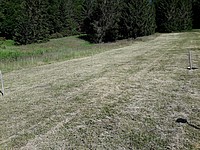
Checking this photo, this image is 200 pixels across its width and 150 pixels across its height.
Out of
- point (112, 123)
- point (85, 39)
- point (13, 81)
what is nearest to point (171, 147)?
point (112, 123)

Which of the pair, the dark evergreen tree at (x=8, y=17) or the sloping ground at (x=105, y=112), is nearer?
the sloping ground at (x=105, y=112)

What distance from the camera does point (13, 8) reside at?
65500mm

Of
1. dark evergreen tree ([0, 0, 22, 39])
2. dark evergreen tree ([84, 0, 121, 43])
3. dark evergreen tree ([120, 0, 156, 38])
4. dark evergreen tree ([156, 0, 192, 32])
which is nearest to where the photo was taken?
dark evergreen tree ([120, 0, 156, 38])

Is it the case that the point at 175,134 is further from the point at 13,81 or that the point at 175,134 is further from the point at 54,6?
the point at 54,6

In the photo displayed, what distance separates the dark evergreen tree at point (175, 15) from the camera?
56.4 meters

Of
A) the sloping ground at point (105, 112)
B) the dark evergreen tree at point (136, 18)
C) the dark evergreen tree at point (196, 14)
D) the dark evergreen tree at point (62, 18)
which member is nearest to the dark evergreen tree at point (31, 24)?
the dark evergreen tree at point (62, 18)

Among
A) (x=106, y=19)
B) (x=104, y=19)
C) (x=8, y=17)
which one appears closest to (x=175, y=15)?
(x=106, y=19)

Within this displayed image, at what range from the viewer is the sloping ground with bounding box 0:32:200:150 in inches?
235

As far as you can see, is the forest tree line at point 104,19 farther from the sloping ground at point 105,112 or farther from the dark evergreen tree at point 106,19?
the sloping ground at point 105,112

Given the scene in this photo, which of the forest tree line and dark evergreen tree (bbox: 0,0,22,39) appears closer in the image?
the forest tree line

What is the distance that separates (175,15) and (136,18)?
11.5 meters

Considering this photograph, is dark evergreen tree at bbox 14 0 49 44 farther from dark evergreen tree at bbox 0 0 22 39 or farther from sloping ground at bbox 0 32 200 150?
sloping ground at bbox 0 32 200 150

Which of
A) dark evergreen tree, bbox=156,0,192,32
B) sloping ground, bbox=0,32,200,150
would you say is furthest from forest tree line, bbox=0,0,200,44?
sloping ground, bbox=0,32,200,150

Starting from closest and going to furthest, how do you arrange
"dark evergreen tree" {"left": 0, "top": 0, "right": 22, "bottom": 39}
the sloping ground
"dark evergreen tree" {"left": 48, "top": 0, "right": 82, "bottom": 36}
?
1. the sloping ground
2. "dark evergreen tree" {"left": 0, "top": 0, "right": 22, "bottom": 39}
3. "dark evergreen tree" {"left": 48, "top": 0, "right": 82, "bottom": 36}
